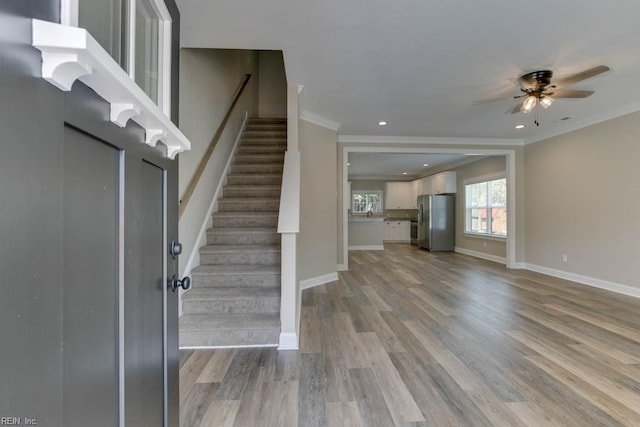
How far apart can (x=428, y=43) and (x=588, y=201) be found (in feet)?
12.6

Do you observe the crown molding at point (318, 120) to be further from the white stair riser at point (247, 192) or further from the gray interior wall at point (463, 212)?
the gray interior wall at point (463, 212)

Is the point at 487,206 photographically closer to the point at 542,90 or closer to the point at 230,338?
the point at 542,90

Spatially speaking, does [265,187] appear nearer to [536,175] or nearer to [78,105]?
A: [78,105]

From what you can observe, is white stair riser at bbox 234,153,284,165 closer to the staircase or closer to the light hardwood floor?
the staircase

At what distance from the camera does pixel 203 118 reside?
3.38 m

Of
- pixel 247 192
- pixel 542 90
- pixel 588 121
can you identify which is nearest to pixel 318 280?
pixel 247 192

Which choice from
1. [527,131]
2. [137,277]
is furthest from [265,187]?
[527,131]

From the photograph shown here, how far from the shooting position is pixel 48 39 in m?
0.48

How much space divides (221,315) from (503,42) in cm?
327

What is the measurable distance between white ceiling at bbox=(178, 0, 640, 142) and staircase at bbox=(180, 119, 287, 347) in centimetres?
128

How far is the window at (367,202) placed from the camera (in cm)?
1093

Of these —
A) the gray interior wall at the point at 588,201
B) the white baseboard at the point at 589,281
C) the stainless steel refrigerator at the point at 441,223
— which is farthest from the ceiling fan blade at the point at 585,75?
the stainless steel refrigerator at the point at 441,223

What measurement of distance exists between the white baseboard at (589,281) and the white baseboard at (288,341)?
439 centimetres

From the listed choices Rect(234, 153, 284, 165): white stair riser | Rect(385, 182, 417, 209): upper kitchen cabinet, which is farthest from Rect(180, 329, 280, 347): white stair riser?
Rect(385, 182, 417, 209): upper kitchen cabinet
